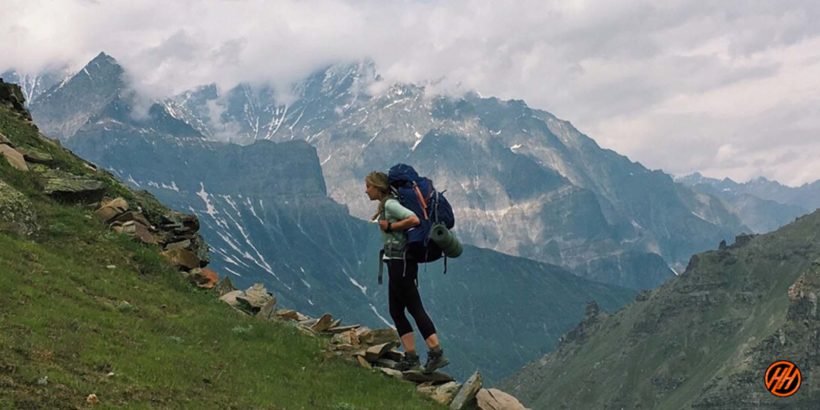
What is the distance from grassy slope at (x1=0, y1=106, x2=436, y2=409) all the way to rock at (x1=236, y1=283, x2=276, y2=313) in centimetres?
103

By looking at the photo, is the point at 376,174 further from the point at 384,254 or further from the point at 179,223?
the point at 179,223

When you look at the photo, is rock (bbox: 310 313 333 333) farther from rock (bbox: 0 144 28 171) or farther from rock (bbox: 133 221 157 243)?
rock (bbox: 0 144 28 171)

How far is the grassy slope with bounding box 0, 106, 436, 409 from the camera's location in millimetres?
14594

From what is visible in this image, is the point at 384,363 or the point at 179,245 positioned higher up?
the point at 179,245

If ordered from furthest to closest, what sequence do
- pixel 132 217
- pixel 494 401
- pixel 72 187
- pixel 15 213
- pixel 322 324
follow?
pixel 72 187 < pixel 132 217 < pixel 15 213 < pixel 322 324 < pixel 494 401

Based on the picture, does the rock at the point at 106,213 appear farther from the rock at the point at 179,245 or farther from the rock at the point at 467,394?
the rock at the point at 467,394

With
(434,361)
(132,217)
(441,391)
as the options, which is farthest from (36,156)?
(441,391)

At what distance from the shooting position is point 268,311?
81.7 ft

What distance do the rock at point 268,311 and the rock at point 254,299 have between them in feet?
0.62

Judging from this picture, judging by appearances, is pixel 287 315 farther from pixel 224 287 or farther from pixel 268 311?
pixel 224 287

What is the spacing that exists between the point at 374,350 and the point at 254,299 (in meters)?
6.44

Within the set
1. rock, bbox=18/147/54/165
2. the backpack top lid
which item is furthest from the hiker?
rock, bbox=18/147/54/165

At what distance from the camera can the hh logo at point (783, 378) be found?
14.3 metres

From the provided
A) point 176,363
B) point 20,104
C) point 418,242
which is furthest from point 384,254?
point 20,104
